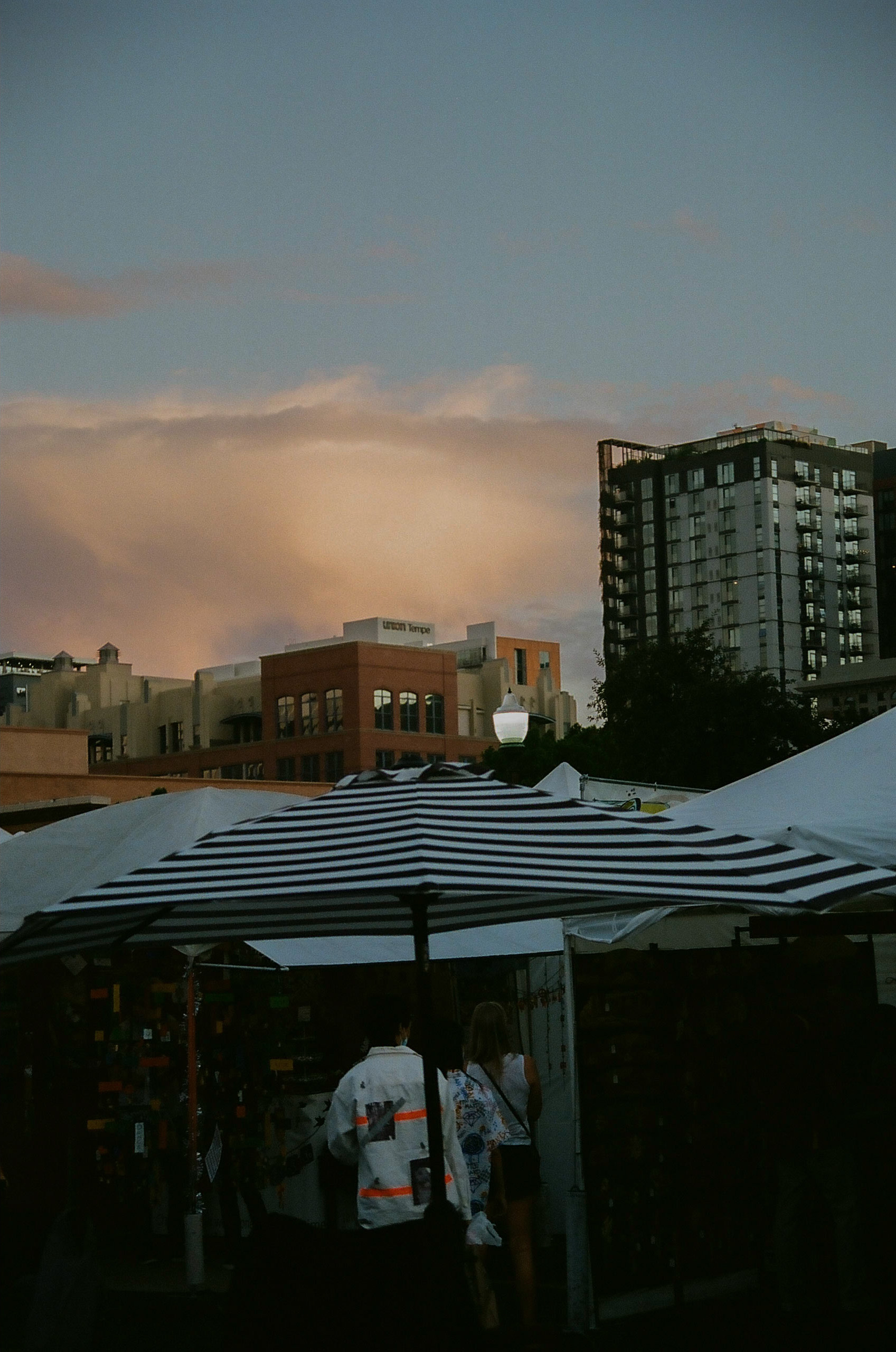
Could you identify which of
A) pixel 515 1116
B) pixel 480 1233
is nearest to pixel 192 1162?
pixel 515 1116

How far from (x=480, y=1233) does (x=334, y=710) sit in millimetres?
109926

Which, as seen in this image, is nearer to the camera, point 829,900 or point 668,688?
point 829,900

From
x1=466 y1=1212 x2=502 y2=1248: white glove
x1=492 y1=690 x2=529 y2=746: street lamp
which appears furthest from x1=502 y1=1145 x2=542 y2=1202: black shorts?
x1=492 y1=690 x2=529 y2=746: street lamp

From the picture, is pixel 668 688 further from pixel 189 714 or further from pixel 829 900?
pixel 189 714

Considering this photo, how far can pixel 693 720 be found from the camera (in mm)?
64938

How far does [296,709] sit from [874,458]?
69773 millimetres

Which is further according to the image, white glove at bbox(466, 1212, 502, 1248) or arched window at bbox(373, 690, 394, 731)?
arched window at bbox(373, 690, 394, 731)

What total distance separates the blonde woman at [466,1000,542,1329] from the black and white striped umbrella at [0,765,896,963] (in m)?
3.31

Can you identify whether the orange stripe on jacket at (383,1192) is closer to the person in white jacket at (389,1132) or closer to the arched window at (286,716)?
the person in white jacket at (389,1132)

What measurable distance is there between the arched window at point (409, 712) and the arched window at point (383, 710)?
81cm

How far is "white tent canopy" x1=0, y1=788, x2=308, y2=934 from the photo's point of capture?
12109 mm

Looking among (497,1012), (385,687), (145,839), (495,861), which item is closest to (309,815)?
(495,861)

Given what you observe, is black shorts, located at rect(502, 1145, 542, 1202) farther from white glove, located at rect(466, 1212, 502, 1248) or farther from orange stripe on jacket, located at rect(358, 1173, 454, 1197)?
orange stripe on jacket, located at rect(358, 1173, 454, 1197)

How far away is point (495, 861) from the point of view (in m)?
4.48
